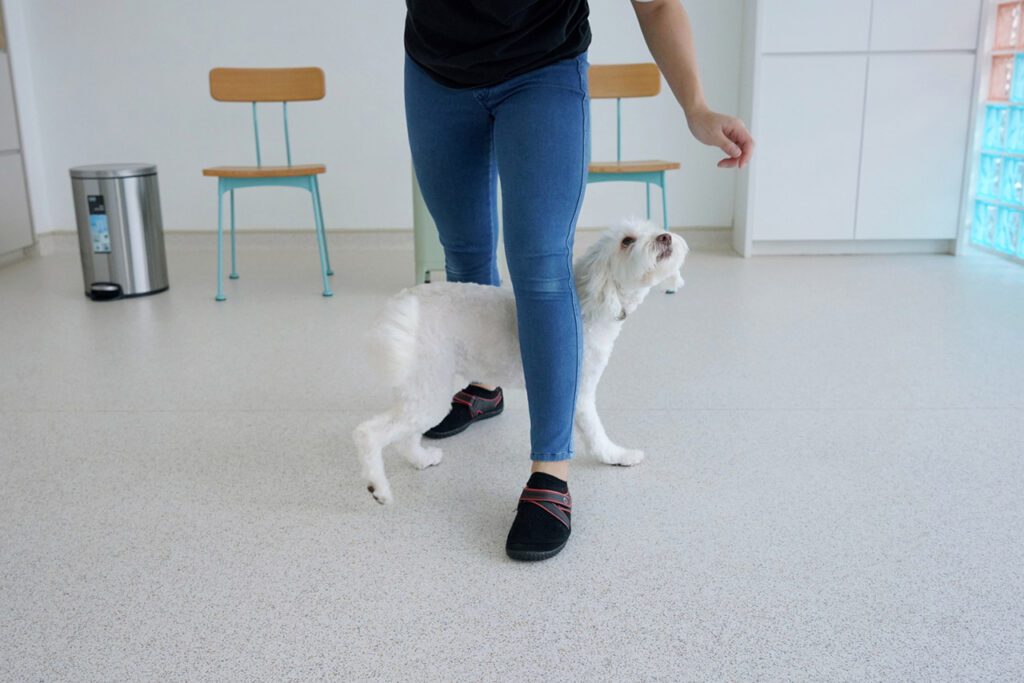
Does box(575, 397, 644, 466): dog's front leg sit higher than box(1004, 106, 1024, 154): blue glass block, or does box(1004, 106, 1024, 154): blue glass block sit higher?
box(1004, 106, 1024, 154): blue glass block

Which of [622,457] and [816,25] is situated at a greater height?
[816,25]

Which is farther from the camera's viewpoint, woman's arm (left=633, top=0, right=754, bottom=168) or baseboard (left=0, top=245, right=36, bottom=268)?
baseboard (left=0, top=245, right=36, bottom=268)

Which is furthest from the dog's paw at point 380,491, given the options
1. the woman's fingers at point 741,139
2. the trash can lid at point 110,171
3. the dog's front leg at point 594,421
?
the trash can lid at point 110,171

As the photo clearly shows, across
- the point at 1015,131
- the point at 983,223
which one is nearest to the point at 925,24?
the point at 1015,131

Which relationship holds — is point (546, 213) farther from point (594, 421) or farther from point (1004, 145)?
point (1004, 145)

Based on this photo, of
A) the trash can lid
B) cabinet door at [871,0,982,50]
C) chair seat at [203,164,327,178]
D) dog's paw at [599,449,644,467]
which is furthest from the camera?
cabinet door at [871,0,982,50]

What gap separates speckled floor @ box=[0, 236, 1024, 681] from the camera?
3.60 feet

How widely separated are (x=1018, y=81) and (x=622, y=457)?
2.89m

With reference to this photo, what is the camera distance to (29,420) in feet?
6.33

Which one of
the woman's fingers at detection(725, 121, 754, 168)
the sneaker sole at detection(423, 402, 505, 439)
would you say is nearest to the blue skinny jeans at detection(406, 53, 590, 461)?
the woman's fingers at detection(725, 121, 754, 168)

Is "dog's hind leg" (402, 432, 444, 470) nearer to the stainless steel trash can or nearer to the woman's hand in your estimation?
the woman's hand

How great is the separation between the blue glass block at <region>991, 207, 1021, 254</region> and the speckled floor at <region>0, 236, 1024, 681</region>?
1220 millimetres

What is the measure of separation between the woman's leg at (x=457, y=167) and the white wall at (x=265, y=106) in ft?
8.24

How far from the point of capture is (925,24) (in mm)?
3602
